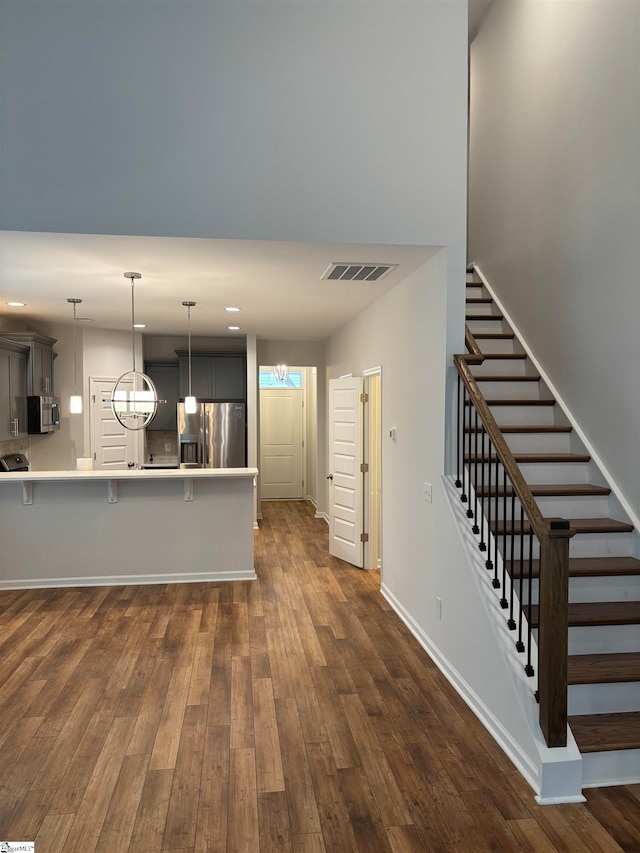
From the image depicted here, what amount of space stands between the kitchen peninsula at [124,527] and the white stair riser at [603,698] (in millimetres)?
3544

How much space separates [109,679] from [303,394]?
7756 mm

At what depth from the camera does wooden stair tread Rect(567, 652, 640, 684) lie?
2.90 m

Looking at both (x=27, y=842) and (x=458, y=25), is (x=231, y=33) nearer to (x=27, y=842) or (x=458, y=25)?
(x=458, y=25)

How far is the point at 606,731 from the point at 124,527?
176 inches

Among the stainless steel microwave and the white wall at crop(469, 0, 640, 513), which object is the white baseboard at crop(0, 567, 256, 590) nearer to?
the stainless steel microwave

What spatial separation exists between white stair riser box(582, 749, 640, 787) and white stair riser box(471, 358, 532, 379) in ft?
10.1

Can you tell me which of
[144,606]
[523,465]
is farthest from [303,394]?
[523,465]

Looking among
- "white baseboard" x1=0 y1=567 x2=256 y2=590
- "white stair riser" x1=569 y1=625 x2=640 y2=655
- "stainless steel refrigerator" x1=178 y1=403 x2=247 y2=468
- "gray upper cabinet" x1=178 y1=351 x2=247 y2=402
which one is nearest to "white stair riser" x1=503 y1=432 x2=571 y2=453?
"white stair riser" x1=569 y1=625 x2=640 y2=655

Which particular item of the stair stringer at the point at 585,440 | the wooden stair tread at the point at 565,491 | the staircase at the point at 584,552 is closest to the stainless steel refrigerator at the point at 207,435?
the staircase at the point at 584,552

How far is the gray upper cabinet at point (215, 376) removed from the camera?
8.61 meters

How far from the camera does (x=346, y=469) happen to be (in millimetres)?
6555

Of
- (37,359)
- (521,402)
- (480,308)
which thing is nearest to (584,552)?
(521,402)

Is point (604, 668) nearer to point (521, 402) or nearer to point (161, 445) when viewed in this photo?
point (521, 402)

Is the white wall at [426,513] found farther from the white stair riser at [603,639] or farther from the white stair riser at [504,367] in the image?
the white stair riser at [504,367]
